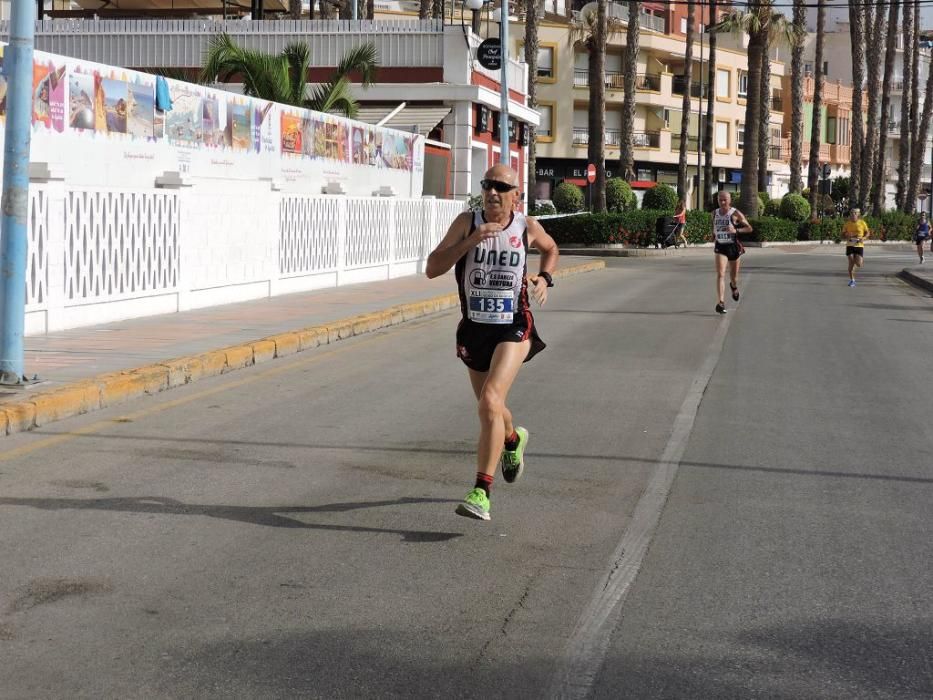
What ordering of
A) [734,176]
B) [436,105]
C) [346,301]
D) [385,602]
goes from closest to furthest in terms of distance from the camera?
[385,602] → [346,301] → [436,105] → [734,176]

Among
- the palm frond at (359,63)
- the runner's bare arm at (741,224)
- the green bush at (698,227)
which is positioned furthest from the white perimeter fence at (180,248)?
the green bush at (698,227)

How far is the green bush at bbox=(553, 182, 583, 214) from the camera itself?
187 ft

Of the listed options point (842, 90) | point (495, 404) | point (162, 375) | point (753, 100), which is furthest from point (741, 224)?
point (842, 90)

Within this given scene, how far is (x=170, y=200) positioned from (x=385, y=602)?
37.4 ft

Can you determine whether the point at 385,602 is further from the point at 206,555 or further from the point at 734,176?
the point at 734,176

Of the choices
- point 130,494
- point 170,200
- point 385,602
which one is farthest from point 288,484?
point 170,200

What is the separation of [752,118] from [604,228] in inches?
305

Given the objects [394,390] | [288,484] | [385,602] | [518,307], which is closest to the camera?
[385,602]

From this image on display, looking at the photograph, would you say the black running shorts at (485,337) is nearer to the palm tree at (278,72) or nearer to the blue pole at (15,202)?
the blue pole at (15,202)

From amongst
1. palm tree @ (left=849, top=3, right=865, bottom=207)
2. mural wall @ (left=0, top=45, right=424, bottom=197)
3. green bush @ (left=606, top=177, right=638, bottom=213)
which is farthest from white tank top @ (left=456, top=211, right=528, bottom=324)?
palm tree @ (left=849, top=3, right=865, bottom=207)

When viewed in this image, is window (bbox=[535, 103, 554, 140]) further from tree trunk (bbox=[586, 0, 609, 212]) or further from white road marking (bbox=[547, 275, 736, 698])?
white road marking (bbox=[547, 275, 736, 698])

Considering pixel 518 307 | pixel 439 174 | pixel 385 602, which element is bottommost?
pixel 385 602

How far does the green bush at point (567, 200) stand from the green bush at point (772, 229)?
7205 mm

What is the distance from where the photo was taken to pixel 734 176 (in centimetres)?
8662
